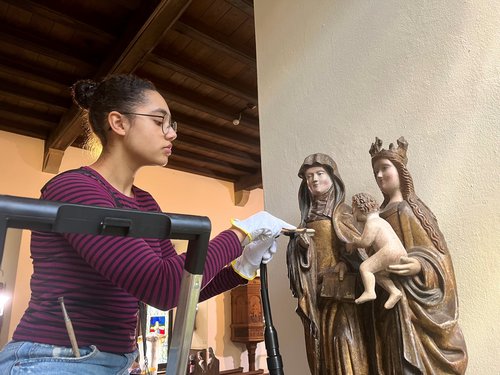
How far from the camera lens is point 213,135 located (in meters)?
3.78

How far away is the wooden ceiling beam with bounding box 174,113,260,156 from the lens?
3562 millimetres

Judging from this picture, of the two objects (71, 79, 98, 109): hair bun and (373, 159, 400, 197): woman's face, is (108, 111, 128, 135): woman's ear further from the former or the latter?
(373, 159, 400, 197): woman's face

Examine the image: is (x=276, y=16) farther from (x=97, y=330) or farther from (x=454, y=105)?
(x=97, y=330)

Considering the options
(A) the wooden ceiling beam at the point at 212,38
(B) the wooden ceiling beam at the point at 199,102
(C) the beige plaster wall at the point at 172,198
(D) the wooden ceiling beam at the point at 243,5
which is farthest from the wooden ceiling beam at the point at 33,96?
(D) the wooden ceiling beam at the point at 243,5

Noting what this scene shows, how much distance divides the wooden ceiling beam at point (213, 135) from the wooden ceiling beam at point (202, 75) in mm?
654

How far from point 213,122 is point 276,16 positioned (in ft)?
7.64

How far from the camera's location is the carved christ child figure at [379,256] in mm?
688

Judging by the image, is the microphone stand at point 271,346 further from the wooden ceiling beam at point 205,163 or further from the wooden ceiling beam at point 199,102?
the wooden ceiling beam at point 205,163

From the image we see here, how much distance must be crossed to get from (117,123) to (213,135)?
2.91 m

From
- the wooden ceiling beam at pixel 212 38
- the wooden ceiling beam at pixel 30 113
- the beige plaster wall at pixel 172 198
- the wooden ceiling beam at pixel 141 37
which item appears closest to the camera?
the wooden ceiling beam at pixel 141 37

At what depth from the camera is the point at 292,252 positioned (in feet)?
2.78

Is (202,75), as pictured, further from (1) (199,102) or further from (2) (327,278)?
(2) (327,278)

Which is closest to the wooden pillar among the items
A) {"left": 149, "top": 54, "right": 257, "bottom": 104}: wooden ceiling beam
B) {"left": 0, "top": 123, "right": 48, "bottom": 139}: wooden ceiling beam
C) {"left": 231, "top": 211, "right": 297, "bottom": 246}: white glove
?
{"left": 149, "top": 54, "right": 257, "bottom": 104}: wooden ceiling beam

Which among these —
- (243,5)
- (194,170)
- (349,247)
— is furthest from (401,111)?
(194,170)
